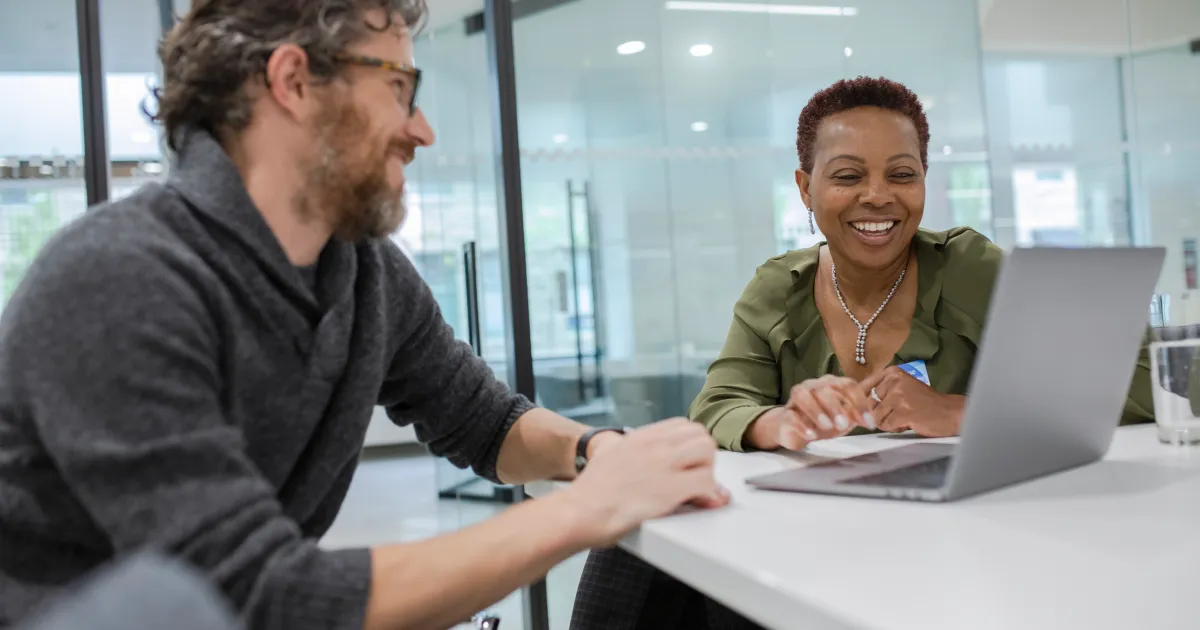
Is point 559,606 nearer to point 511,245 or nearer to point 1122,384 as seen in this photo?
point 511,245

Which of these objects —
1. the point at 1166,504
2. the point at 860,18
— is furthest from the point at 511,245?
the point at 860,18

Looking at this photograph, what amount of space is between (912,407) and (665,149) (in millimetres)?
2812

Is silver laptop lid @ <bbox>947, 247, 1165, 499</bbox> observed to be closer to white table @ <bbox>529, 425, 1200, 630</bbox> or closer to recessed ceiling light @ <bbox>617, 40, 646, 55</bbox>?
white table @ <bbox>529, 425, 1200, 630</bbox>

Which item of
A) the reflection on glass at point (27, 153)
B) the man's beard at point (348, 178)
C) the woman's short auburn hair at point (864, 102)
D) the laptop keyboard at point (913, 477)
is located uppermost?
the reflection on glass at point (27, 153)

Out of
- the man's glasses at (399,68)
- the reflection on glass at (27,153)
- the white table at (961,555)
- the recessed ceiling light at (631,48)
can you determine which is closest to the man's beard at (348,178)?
the man's glasses at (399,68)

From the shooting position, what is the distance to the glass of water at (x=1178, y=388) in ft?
3.68

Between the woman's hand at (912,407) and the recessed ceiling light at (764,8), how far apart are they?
3.11m

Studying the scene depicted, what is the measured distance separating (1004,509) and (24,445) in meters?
0.84

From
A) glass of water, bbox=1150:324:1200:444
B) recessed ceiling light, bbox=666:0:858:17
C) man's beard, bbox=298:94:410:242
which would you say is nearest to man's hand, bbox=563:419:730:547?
man's beard, bbox=298:94:410:242

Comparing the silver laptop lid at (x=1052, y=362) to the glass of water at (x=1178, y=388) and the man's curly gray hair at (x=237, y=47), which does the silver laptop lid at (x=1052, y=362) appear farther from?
the man's curly gray hair at (x=237, y=47)

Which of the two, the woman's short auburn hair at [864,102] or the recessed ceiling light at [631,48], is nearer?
the woman's short auburn hair at [864,102]

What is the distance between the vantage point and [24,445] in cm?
79

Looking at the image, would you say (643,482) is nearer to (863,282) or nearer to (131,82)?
(863,282)

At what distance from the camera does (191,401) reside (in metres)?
0.74
